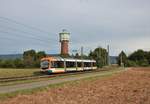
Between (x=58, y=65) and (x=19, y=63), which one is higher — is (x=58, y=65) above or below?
below

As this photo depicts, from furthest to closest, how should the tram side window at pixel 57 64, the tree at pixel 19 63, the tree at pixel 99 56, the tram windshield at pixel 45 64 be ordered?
the tree at pixel 99 56
the tree at pixel 19 63
the tram side window at pixel 57 64
the tram windshield at pixel 45 64

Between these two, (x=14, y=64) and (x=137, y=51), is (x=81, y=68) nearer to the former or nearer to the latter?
(x=14, y=64)

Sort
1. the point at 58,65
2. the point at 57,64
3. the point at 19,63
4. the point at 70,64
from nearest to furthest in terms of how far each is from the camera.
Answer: the point at 57,64 → the point at 58,65 → the point at 70,64 → the point at 19,63

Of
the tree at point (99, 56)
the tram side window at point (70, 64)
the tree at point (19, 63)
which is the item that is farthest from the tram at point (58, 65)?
the tree at point (99, 56)

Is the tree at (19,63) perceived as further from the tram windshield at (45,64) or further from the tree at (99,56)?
the tram windshield at (45,64)

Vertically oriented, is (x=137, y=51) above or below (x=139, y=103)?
above

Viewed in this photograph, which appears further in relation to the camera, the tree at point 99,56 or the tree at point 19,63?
the tree at point 99,56

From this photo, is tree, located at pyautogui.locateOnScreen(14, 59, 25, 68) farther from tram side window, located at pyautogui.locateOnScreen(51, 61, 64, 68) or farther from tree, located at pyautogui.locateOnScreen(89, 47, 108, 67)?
tram side window, located at pyautogui.locateOnScreen(51, 61, 64, 68)

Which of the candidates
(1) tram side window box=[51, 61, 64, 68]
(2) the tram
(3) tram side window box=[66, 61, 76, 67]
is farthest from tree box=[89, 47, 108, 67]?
(1) tram side window box=[51, 61, 64, 68]

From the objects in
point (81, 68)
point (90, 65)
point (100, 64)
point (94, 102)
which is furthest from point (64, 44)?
point (94, 102)

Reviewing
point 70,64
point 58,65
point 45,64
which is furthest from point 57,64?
point 70,64

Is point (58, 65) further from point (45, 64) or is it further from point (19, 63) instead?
point (19, 63)

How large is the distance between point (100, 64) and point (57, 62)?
2127 inches

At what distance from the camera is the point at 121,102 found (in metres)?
14.9
